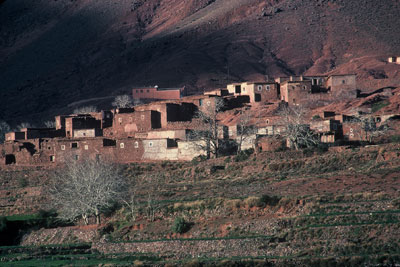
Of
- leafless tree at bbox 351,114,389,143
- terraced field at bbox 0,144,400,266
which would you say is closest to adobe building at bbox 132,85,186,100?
leafless tree at bbox 351,114,389,143

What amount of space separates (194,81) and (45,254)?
7225 cm

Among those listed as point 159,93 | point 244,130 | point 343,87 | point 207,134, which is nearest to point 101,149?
point 207,134

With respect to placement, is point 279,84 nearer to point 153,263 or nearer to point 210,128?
point 210,128

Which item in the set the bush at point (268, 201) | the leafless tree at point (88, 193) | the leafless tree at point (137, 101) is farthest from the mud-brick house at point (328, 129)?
the leafless tree at point (137, 101)

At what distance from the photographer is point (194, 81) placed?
10750 cm

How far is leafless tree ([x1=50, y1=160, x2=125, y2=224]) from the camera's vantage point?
43.2 meters

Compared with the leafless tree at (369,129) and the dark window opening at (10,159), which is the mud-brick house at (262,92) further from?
the dark window opening at (10,159)

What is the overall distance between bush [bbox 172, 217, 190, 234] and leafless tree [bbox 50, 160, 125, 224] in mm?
6942

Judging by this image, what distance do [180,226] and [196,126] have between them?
77.0 ft

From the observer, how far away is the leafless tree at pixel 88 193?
43219mm

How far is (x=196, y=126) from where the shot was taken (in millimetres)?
59406

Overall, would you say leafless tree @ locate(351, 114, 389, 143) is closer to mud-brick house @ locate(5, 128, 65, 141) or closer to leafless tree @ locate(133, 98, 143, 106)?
mud-brick house @ locate(5, 128, 65, 141)

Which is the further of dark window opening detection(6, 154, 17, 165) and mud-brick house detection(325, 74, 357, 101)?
mud-brick house detection(325, 74, 357, 101)

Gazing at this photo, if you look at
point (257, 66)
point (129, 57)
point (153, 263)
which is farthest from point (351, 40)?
point (153, 263)
